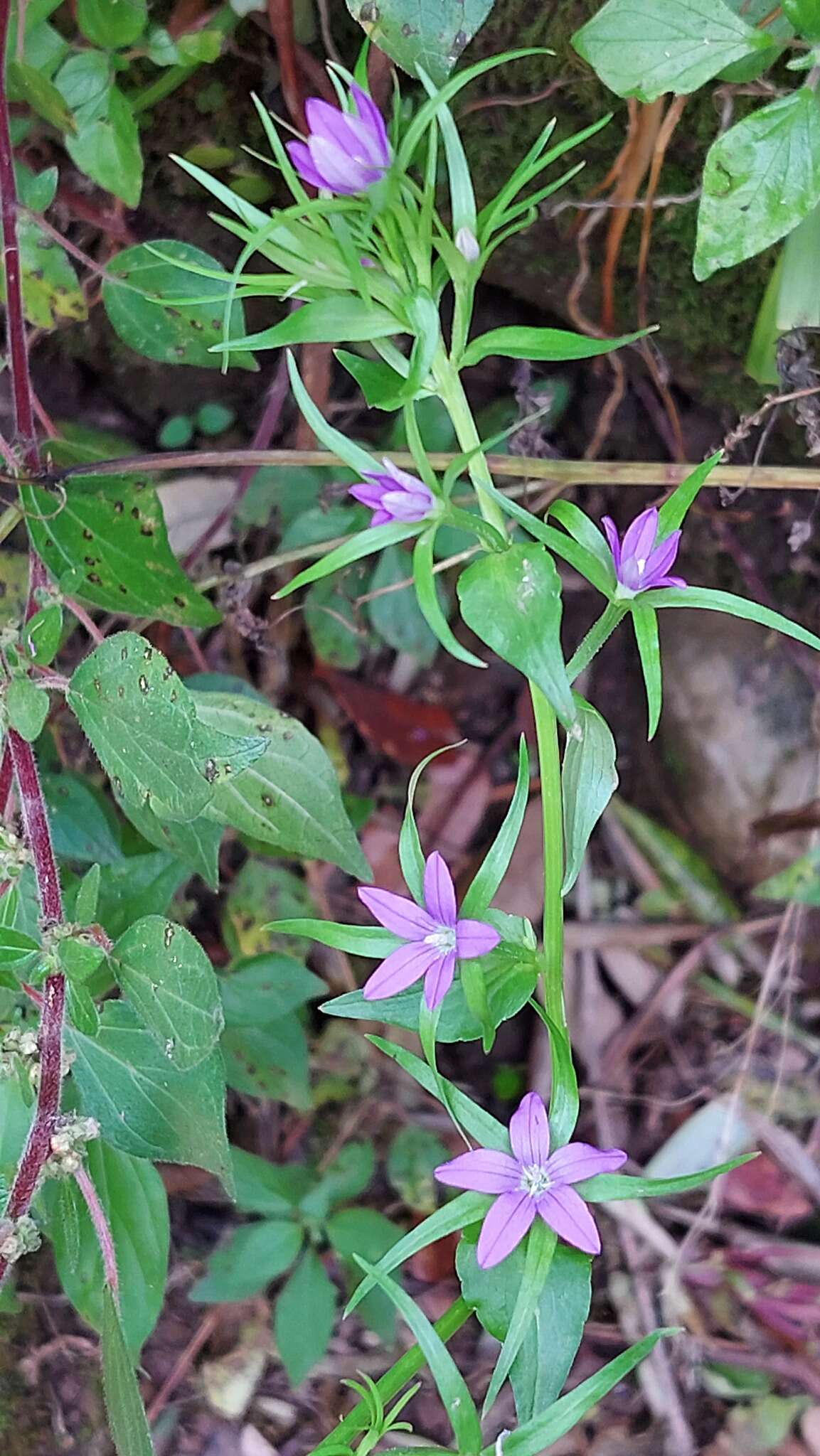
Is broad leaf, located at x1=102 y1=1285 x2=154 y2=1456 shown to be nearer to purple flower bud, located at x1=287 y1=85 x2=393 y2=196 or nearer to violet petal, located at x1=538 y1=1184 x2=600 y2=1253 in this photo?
violet petal, located at x1=538 y1=1184 x2=600 y2=1253

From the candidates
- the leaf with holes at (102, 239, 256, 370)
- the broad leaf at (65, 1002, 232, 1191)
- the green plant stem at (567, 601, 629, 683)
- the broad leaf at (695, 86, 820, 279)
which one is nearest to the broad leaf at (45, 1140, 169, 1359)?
the broad leaf at (65, 1002, 232, 1191)

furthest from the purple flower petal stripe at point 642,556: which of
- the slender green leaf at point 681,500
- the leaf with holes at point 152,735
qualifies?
the leaf with holes at point 152,735

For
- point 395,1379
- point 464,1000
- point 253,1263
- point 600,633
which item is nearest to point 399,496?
point 600,633

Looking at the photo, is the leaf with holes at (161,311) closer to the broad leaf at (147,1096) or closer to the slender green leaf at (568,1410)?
the broad leaf at (147,1096)

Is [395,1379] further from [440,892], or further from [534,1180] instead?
[440,892]

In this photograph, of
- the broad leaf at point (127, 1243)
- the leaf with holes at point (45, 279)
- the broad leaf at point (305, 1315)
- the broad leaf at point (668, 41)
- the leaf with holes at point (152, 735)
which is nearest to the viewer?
the leaf with holes at point (152, 735)

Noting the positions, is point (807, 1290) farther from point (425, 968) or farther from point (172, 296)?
point (172, 296)
